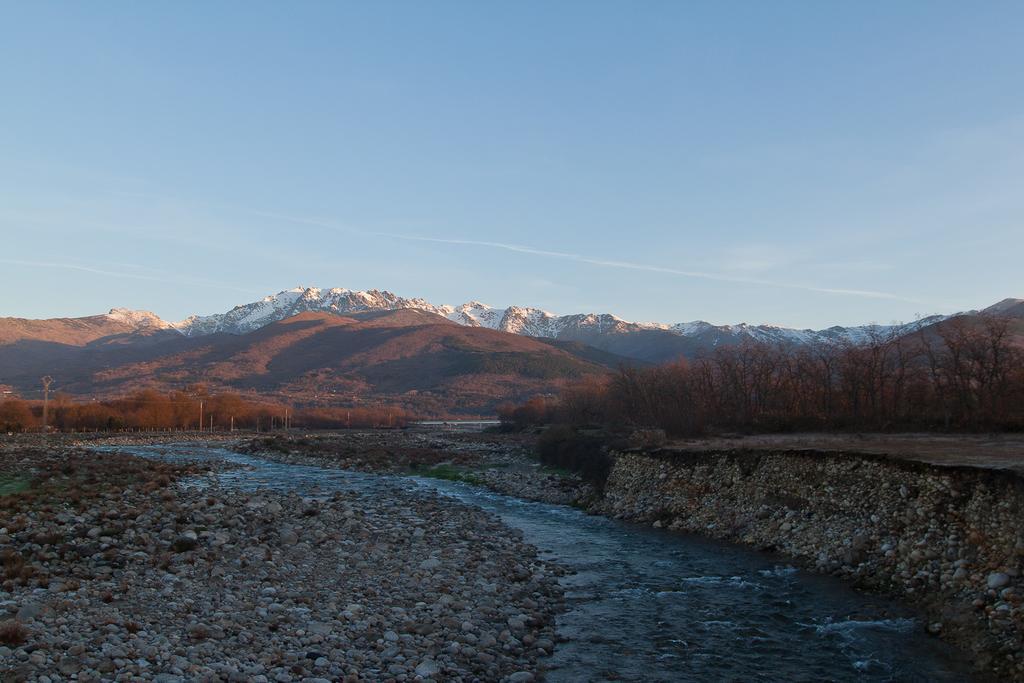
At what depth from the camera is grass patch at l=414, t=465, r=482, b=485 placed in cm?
5053

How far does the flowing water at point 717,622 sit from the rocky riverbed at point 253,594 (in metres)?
1.27

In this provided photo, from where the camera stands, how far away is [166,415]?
433ft

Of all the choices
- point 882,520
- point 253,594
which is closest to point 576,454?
point 882,520

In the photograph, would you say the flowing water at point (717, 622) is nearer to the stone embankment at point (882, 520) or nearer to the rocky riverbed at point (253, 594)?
the stone embankment at point (882, 520)

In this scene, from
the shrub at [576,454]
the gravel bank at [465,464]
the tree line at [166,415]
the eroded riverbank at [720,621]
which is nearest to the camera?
the eroded riverbank at [720,621]

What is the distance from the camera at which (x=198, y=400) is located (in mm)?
148250

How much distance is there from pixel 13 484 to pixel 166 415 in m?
113

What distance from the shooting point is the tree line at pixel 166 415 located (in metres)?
115

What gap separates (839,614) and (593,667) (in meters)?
7.89

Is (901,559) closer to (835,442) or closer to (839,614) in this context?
(839,614)

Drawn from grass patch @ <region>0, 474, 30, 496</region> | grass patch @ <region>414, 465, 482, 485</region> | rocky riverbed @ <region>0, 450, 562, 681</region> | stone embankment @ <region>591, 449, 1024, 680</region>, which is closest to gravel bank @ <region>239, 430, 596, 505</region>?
grass patch @ <region>414, 465, 482, 485</region>

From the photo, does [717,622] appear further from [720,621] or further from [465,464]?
Result: [465,464]

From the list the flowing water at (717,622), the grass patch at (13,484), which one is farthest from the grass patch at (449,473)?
the grass patch at (13,484)

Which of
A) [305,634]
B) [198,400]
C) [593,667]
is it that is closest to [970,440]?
[593,667]
